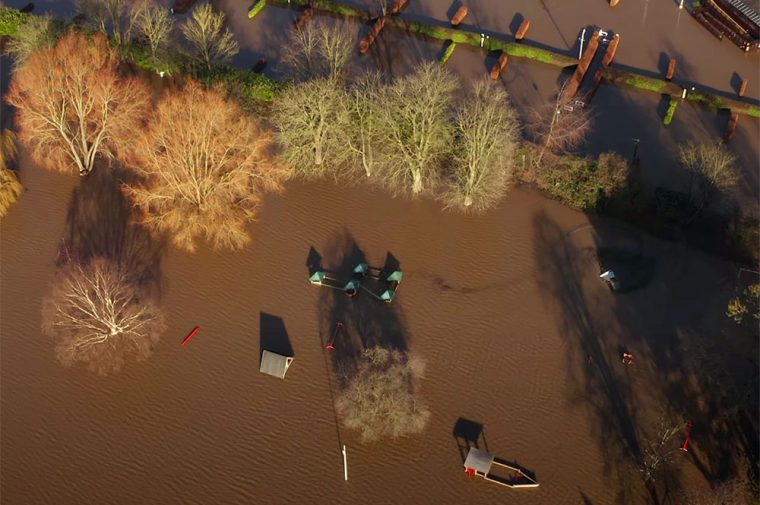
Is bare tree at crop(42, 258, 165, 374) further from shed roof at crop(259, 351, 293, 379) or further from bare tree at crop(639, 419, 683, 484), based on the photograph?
bare tree at crop(639, 419, 683, 484)

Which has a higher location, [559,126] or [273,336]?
[559,126]

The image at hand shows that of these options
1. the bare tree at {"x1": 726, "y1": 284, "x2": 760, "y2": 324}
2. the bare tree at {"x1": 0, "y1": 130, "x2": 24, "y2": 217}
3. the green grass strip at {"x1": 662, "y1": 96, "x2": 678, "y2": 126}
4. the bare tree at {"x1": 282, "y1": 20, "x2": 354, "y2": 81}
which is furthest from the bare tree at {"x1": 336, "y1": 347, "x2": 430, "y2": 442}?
the green grass strip at {"x1": 662, "y1": 96, "x2": 678, "y2": 126}

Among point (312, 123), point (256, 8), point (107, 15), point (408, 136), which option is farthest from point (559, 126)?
point (107, 15)

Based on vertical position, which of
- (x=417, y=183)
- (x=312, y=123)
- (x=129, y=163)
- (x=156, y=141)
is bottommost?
(x=156, y=141)

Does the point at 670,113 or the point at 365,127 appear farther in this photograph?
the point at 670,113

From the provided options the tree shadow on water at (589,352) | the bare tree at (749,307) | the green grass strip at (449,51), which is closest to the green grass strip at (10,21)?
the green grass strip at (449,51)

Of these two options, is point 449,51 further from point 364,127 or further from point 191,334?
point 191,334
